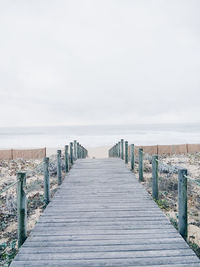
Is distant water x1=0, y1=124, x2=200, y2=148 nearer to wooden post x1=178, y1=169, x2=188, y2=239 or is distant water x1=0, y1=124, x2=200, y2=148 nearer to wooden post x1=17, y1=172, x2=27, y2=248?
wooden post x1=178, y1=169, x2=188, y2=239

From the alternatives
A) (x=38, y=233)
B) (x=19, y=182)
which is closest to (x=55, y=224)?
(x=38, y=233)

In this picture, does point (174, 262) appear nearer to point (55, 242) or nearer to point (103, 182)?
point (55, 242)

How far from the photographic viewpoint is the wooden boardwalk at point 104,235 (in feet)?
12.5

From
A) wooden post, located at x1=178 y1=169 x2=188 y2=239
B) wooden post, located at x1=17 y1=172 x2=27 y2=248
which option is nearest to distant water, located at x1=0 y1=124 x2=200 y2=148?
wooden post, located at x1=178 y1=169 x2=188 y2=239

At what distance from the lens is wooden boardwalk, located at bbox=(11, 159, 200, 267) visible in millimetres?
3816

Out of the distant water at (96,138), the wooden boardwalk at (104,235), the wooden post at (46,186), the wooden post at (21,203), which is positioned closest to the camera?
the wooden boardwalk at (104,235)

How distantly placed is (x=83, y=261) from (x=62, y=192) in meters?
4.04

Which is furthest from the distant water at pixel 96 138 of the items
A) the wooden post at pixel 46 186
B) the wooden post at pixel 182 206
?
the wooden post at pixel 182 206

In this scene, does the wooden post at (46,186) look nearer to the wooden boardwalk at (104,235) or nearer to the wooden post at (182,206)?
the wooden boardwalk at (104,235)

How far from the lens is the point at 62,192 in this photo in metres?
7.71

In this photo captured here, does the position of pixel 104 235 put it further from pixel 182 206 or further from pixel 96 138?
pixel 96 138

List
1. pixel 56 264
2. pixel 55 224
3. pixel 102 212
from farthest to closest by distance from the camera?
pixel 102 212, pixel 55 224, pixel 56 264

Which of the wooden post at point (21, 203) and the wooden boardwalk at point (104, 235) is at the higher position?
the wooden post at point (21, 203)

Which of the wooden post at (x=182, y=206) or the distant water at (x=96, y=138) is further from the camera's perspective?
the distant water at (x=96, y=138)
